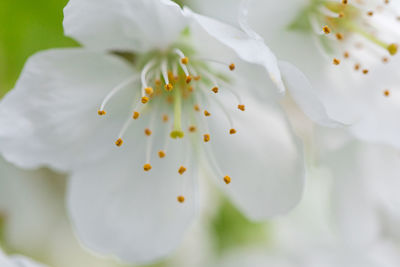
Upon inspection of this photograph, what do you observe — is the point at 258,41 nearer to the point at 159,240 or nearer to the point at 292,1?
the point at 292,1

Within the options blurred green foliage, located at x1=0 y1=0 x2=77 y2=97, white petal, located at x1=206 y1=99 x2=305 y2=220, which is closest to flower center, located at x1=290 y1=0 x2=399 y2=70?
white petal, located at x1=206 y1=99 x2=305 y2=220

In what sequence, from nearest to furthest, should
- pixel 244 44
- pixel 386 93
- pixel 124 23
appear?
pixel 244 44, pixel 124 23, pixel 386 93

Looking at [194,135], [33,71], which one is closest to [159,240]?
[194,135]

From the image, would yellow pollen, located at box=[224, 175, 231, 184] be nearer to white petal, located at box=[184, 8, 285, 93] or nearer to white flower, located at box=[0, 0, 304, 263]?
white flower, located at box=[0, 0, 304, 263]

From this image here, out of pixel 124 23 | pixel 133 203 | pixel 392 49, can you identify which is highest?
pixel 392 49

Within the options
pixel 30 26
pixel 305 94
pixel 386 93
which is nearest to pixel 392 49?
pixel 386 93

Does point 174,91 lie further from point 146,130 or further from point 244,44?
point 244,44

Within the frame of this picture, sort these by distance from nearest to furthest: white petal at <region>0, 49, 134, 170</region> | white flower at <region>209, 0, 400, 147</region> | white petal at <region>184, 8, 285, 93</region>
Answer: white petal at <region>184, 8, 285, 93</region> < white petal at <region>0, 49, 134, 170</region> < white flower at <region>209, 0, 400, 147</region>
